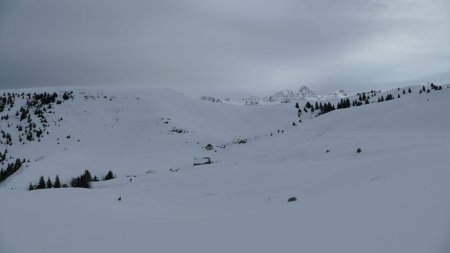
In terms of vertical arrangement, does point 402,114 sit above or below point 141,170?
above

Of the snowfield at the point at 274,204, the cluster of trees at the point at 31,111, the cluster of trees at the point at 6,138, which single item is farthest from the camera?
the cluster of trees at the point at 31,111

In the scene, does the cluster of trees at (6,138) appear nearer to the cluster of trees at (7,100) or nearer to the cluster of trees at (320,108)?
the cluster of trees at (7,100)

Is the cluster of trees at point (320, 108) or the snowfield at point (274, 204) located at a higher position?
the cluster of trees at point (320, 108)

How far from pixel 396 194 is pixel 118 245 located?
588 cm

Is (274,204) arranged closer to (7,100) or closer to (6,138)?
(6,138)

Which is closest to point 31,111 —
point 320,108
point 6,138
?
point 6,138

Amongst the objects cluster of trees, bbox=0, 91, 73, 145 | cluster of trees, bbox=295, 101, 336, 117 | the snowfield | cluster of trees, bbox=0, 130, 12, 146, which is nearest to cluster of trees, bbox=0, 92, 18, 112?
cluster of trees, bbox=0, 91, 73, 145

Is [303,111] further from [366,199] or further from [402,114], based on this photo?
[366,199]

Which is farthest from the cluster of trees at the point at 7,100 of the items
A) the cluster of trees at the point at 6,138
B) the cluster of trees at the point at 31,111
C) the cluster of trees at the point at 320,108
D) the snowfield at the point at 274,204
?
the cluster of trees at the point at 320,108

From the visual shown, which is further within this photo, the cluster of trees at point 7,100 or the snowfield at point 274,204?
the cluster of trees at point 7,100

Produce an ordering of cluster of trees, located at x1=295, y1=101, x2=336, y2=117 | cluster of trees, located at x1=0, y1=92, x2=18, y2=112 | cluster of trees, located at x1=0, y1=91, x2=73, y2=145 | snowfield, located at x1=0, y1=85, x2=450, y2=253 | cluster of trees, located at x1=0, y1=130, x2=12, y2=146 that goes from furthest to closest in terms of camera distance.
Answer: cluster of trees, located at x1=0, y1=92, x2=18, y2=112
cluster of trees, located at x1=295, y1=101, x2=336, y2=117
cluster of trees, located at x1=0, y1=91, x2=73, y2=145
cluster of trees, located at x1=0, y1=130, x2=12, y2=146
snowfield, located at x1=0, y1=85, x2=450, y2=253

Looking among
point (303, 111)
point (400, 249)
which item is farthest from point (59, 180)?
point (303, 111)

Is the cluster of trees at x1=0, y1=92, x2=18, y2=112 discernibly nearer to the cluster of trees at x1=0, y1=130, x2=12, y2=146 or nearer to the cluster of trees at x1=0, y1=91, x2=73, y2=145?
the cluster of trees at x1=0, y1=91, x2=73, y2=145

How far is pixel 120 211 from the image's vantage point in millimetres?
9922
